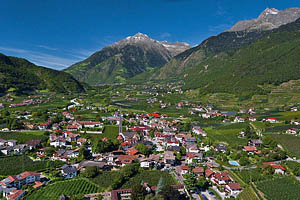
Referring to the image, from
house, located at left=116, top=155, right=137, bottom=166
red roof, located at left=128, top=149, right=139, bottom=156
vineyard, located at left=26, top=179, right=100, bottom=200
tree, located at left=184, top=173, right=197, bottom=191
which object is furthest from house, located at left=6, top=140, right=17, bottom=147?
tree, located at left=184, top=173, right=197, bottom=191

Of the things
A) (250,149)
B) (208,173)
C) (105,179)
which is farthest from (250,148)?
(105,179)

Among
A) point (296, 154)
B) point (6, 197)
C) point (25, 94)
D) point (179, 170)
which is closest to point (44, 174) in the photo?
point (6, 197)

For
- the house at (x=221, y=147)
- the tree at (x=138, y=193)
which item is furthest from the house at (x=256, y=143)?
the tree at (x=138, y=193)

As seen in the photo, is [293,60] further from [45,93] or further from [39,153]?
[45,93]

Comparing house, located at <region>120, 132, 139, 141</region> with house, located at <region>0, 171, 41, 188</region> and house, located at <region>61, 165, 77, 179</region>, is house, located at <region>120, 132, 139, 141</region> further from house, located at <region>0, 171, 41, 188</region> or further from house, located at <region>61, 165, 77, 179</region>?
house, located at <region>0, 171, 41, 188</region>

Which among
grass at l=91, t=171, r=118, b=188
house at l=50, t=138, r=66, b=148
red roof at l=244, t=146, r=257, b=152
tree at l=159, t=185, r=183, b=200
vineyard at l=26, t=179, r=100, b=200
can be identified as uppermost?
red roof at l=244, t=146, r=257, b=152

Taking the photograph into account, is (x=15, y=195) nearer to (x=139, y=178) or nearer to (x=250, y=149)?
(x=139, y=178)
